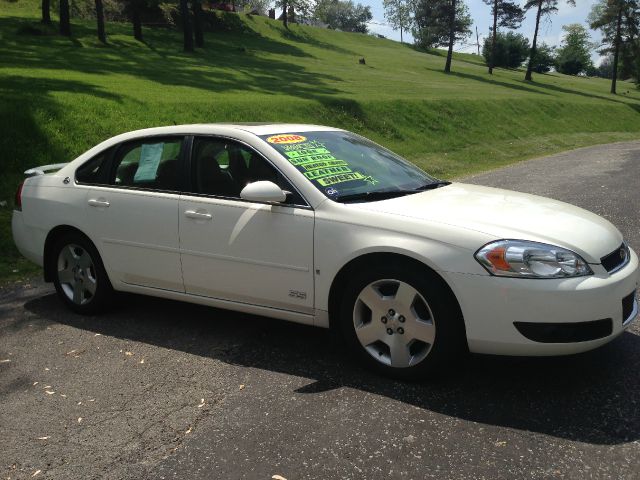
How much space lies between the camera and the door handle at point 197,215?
469cm

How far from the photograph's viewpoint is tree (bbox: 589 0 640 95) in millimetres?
61944

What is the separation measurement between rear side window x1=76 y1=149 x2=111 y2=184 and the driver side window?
3.16ft

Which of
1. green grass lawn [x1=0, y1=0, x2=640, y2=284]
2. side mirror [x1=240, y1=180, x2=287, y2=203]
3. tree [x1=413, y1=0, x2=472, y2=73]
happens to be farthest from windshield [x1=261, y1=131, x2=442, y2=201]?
tree [x1=413, y1=0, x2=472, y2=73]

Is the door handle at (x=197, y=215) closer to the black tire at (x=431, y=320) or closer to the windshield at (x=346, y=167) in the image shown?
the windshield at (x=346, y=167)

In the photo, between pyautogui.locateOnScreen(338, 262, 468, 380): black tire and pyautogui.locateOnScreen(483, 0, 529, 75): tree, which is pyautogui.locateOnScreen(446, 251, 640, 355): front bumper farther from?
pyautogui.locateOnScreen(483, 0, 529, 75): tree

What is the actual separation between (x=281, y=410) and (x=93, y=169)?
9.31 ft

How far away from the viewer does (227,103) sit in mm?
18672

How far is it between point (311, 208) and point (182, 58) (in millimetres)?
34789

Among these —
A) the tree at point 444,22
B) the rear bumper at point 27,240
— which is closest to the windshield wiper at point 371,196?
the rear bumper at point 27,240

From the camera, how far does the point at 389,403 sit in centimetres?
379

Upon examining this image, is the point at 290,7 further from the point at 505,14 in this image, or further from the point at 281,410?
the point at 281,410

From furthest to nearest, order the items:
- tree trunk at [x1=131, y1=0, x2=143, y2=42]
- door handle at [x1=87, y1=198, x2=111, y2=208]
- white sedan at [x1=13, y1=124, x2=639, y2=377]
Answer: tree trunk at [x1=131, y1=0, x2=143, y2=42], door handle at [x1=87, y1=198, x2=111, y2=208], white sedan at [x1=13, y1=124, x2=639, y2=377]

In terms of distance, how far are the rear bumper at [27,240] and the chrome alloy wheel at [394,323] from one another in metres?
3.08

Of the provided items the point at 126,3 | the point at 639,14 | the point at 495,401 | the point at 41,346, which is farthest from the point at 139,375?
the point at 639,14
